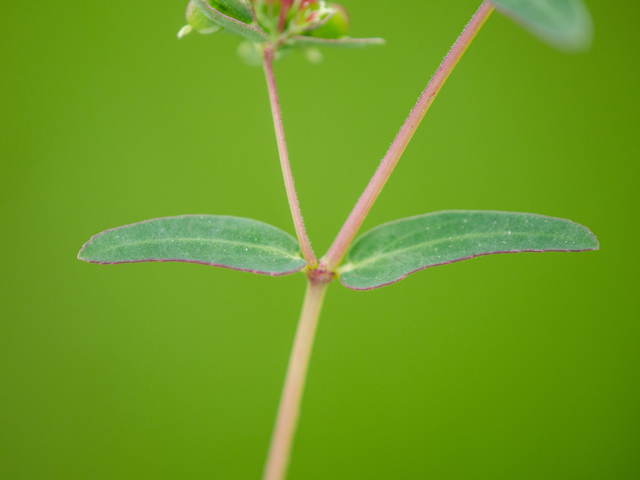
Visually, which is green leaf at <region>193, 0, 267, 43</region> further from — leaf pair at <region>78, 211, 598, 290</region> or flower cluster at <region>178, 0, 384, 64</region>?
leaf pair at <region>78, 211, 598, 290</region>

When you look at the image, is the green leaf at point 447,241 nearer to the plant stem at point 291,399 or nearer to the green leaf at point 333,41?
the plant stem at point 291,399

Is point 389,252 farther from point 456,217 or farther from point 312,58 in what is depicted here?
point 312,58

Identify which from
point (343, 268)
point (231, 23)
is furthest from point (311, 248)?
point (231, 23)

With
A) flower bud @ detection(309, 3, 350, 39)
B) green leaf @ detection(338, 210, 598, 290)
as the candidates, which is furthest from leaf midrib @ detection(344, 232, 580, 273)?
flower bud @ detection(309, 3, 350, 39)

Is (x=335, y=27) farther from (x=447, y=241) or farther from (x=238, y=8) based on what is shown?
(x=447, y=241)

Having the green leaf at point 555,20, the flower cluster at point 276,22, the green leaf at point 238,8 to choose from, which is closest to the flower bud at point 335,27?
the flower cluster at point 276,22

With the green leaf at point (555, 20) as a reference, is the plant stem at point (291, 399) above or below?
below
